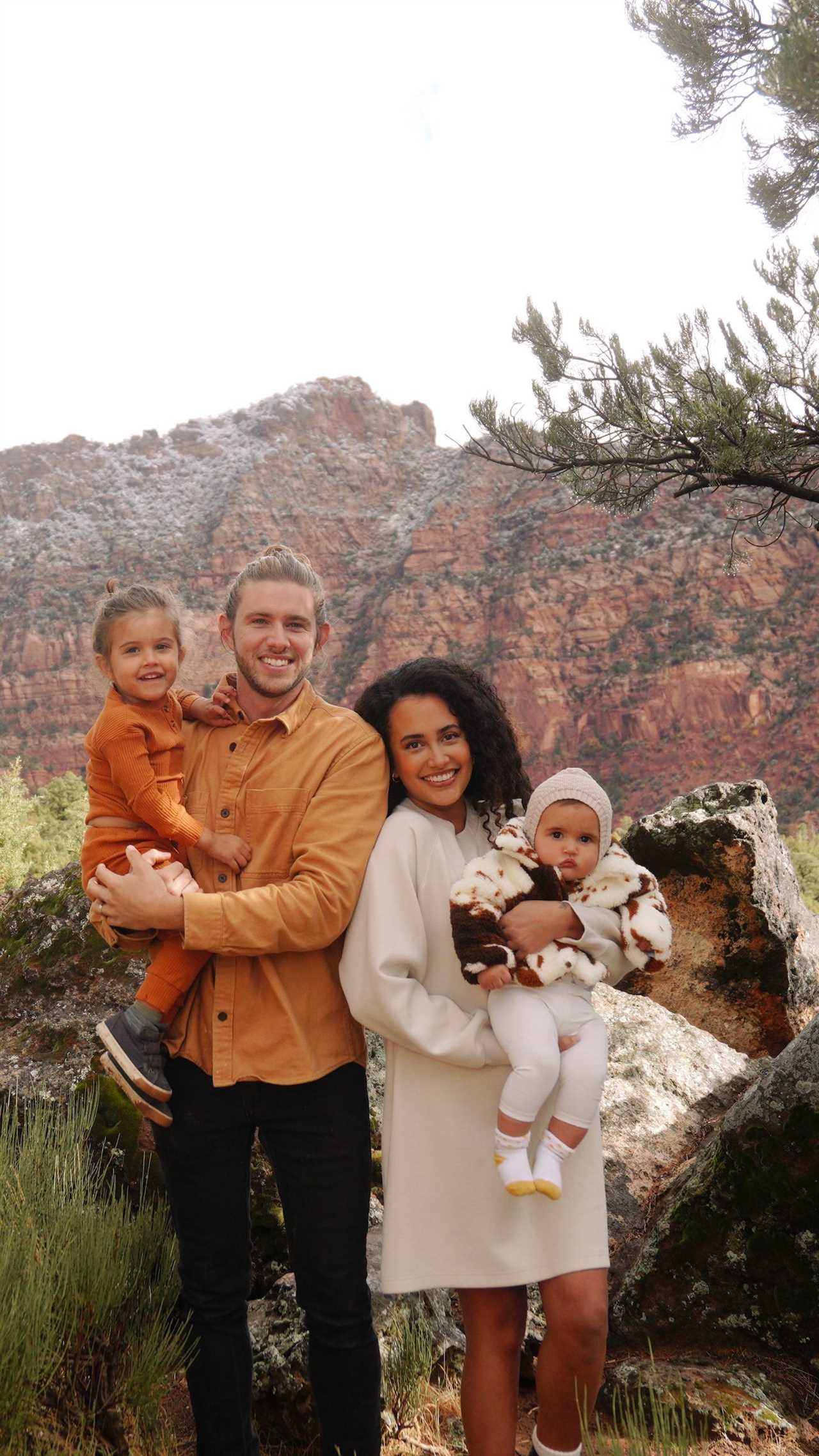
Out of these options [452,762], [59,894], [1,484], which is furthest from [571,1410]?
[1,484]

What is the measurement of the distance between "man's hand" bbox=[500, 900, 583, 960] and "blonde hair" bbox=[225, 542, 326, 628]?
0.87 metres

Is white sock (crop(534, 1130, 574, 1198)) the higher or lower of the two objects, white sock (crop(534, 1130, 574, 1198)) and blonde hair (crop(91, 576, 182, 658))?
the lower

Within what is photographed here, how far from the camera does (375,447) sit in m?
76.4

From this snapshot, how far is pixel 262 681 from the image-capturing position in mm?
2186

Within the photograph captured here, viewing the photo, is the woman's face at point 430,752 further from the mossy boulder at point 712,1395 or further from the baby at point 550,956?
the mossy boulder at point 712,1395

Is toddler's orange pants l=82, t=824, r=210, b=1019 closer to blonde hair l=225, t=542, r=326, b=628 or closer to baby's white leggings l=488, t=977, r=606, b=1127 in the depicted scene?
blonde hair l=225, t=542, r=326, b=628

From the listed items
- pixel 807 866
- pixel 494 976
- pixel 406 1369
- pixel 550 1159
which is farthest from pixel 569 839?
pixel 807 866

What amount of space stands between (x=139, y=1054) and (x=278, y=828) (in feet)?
1.88

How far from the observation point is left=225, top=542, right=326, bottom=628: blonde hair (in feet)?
7.20

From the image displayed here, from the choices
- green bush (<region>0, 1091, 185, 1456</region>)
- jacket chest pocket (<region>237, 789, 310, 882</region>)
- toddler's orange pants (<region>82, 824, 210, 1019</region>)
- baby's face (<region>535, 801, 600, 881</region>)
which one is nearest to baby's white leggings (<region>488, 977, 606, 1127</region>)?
baby's face (<region>535, 801, 600, 881</region>)

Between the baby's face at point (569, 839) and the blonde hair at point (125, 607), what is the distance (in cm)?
108

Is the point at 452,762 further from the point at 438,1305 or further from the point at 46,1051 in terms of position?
the point at 46,1051

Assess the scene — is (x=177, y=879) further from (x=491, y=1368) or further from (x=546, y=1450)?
(x=546, y=1450)

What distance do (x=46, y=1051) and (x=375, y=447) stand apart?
252 feet
